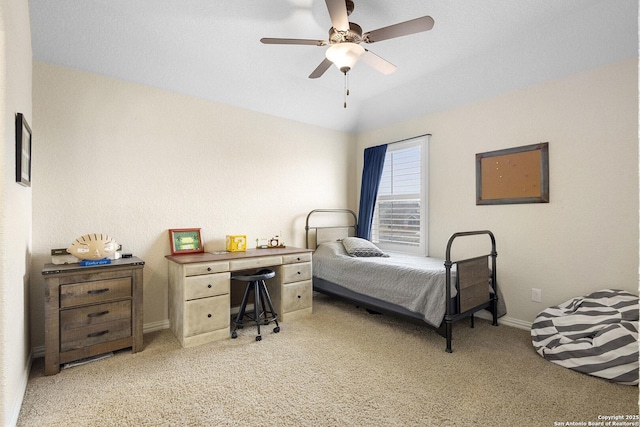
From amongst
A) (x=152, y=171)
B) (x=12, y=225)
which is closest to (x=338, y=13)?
(x=12, y=225)

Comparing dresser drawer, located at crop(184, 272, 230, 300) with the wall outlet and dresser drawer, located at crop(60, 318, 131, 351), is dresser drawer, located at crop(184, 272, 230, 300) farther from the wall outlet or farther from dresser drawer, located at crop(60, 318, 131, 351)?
the wall outlet

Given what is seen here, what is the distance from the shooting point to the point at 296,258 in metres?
3.26

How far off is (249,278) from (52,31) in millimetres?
2445

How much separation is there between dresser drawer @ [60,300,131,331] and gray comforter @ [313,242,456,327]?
2054 millimetres

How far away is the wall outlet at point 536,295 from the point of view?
9.24ft

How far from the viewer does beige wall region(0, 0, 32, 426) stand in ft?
4.30

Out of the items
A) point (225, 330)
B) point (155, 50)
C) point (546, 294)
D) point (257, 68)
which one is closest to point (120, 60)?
point (155, 50)

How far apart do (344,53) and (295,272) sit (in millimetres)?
2155

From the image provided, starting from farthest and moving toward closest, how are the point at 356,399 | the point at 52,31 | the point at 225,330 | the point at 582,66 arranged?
the point at 225,330
the point at 582,66
the point at 52,31
the point at 356,399

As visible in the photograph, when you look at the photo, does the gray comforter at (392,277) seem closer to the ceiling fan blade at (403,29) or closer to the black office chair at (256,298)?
the black office chair at (256,298)

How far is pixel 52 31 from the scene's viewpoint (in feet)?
7.41

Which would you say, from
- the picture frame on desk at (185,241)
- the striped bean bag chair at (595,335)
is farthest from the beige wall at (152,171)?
the striped bean bag chair at (595,335)

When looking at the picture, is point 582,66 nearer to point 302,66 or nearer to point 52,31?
point 302,66

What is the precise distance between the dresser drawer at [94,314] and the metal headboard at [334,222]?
2194 mm
